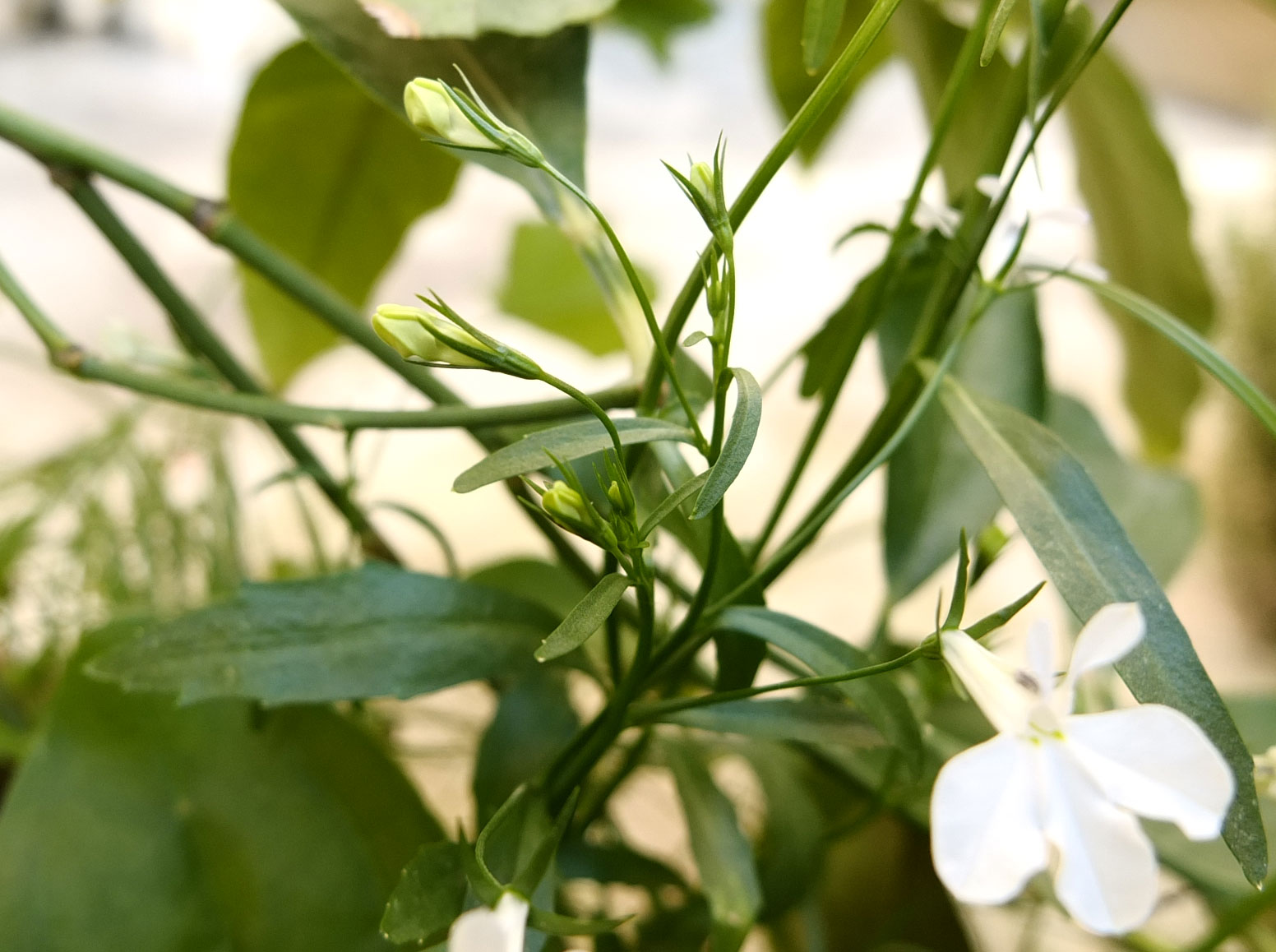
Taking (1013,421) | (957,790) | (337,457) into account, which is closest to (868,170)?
(337,457)

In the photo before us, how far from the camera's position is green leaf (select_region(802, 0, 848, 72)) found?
0.55 ft

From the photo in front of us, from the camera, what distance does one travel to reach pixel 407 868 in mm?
163

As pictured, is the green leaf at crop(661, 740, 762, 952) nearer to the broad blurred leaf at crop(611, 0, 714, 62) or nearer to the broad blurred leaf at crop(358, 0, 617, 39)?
the broad blurred leaf at crop(358, 0, 617, 39)

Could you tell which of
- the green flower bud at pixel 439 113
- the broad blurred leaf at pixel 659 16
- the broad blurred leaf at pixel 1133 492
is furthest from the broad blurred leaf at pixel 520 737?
the broad blurred leaf at pixel 659 16

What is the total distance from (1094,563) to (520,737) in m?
0.14

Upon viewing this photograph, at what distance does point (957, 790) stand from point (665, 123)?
1.19 meters

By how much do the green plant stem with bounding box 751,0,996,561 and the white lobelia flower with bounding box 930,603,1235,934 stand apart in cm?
9

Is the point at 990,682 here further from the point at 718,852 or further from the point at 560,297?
the point at 560,297

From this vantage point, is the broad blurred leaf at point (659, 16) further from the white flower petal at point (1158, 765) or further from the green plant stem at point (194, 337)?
the white flower petal at point (1158, 765)

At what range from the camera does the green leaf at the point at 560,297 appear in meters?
0.50

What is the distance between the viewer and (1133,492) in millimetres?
378

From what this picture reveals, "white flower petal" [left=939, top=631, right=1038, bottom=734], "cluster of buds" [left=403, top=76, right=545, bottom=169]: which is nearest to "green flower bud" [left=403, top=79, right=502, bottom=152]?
"cluster of buds" [left=403, top=76, right=545, bottom=169]

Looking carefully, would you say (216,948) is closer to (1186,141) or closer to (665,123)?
(665,123)

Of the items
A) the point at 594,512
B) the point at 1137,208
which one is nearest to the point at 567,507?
the point at 594,512
